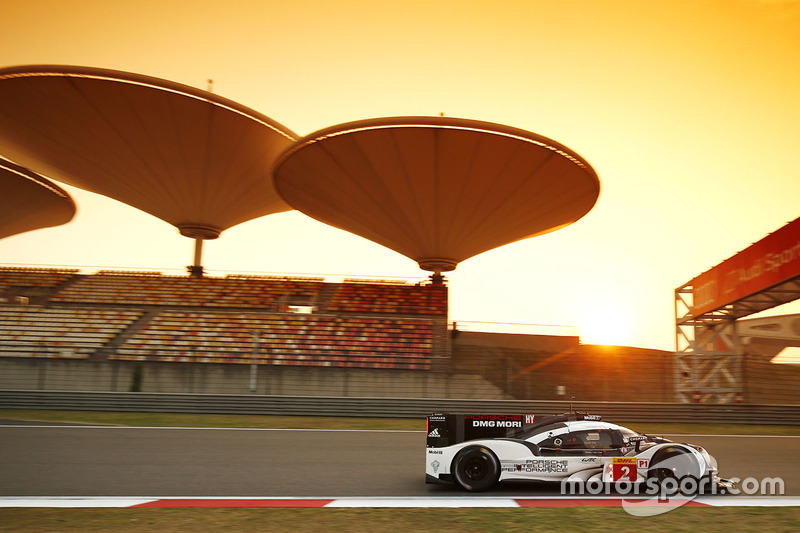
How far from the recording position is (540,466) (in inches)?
332

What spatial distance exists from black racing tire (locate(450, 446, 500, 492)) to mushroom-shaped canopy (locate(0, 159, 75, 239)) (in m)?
35.2

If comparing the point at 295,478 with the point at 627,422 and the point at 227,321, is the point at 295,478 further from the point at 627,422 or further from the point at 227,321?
the point at 227,321

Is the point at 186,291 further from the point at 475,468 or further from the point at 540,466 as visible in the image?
the point at 540,466

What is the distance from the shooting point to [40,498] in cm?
789

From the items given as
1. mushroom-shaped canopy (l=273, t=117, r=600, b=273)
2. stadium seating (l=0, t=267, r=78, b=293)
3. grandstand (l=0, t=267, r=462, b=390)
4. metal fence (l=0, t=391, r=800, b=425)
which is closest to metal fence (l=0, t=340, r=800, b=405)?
grandstand (l=0, t=267, r=462, b=390)

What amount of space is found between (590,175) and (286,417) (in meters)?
16.4

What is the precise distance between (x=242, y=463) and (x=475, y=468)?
14.8ft

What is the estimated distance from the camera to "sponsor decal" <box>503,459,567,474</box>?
27.5ft

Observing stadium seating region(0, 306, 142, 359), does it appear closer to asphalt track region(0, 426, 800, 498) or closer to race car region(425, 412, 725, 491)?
asphalt track region(0, 426, 800, 498)

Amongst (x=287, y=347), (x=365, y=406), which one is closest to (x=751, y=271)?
(x=365, y=406)

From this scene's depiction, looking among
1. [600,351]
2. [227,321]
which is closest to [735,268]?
[600,351]

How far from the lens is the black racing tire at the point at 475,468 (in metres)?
8.52
